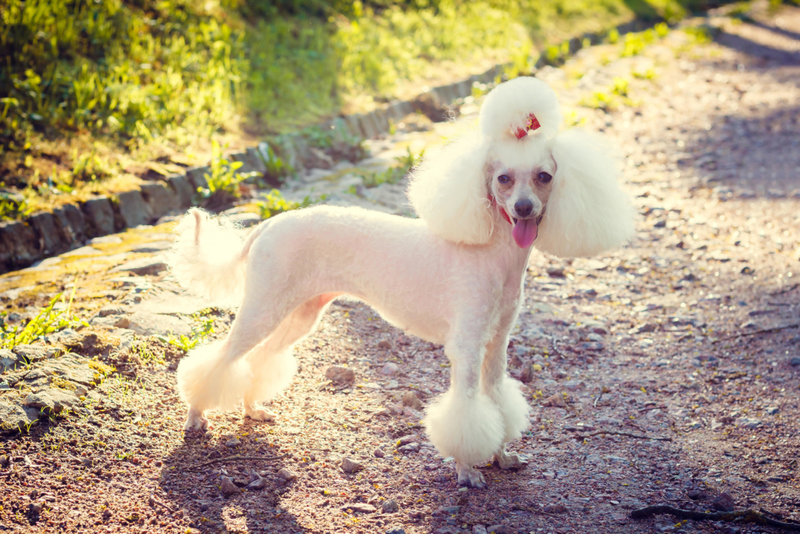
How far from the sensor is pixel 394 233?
2725 millimetres

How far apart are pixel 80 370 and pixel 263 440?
94cm

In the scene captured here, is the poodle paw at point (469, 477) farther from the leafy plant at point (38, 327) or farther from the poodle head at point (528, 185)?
the leafy plant at point (38, 327)

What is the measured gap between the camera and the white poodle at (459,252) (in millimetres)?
2498

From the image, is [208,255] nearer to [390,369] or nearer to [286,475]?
[286,475]

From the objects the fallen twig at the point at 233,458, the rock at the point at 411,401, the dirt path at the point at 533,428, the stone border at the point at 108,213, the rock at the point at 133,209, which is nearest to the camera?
the dirt path at the point at 533,428

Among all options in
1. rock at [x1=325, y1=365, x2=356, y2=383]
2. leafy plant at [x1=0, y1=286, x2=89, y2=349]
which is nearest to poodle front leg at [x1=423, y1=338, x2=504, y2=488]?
rock at [x1=325, y1=365, x2=356, y2=383]

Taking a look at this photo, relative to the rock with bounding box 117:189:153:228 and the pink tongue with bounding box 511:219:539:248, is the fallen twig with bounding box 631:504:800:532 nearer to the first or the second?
the pink tongue with bounding box 511:219:539:248

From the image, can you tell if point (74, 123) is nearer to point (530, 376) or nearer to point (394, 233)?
point (394, 233)

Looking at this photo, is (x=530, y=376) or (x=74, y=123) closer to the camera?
(x=530, y=376)

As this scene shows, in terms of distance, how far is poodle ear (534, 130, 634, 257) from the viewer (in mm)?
2508

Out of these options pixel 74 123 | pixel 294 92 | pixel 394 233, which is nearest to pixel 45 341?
pixel 394 233

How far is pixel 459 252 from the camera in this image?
2.64 m

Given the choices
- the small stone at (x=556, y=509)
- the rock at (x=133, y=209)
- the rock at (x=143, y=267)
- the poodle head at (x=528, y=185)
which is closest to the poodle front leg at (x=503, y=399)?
the small stone at (x=556, y=509)

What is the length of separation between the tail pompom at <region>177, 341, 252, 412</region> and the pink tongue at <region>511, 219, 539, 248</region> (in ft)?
4.60
